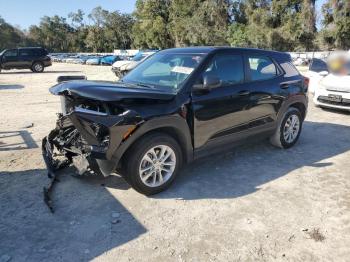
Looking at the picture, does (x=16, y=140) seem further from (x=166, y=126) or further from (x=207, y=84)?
(x=207, y=84)

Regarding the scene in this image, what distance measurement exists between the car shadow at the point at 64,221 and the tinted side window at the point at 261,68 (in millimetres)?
2645

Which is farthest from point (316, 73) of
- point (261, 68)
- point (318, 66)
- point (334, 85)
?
point (261, 68)

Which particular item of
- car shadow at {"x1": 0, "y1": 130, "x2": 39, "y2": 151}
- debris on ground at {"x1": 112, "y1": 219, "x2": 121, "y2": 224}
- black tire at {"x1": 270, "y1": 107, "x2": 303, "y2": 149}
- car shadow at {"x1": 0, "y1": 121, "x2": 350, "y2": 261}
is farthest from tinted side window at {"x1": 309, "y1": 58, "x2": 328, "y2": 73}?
debris on ground at {"x1": 112, "y1": 219, "x2": 121, "y2": 224}

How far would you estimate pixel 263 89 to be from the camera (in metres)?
5.41

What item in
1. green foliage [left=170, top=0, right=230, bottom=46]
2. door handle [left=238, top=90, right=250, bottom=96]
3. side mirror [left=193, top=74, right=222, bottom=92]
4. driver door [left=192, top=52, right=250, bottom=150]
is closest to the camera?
side mirror [left=193, top=74, right=222, bottom=92]

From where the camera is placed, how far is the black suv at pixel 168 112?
152 inches

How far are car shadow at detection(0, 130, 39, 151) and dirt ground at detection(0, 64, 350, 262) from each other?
1.08ft

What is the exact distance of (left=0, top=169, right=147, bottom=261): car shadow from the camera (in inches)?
129

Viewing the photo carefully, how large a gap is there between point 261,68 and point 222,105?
1.27 meters

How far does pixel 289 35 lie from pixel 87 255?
51588 millimetres

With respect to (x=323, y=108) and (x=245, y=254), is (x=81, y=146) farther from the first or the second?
(x=323, y=108)

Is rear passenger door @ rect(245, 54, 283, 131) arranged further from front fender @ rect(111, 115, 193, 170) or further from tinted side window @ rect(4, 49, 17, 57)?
tinted side window @ rect(4, 49, 17, 57)

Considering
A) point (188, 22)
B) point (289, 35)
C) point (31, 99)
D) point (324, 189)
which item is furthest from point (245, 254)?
point (188, 22)

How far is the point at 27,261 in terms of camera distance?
122 inches
